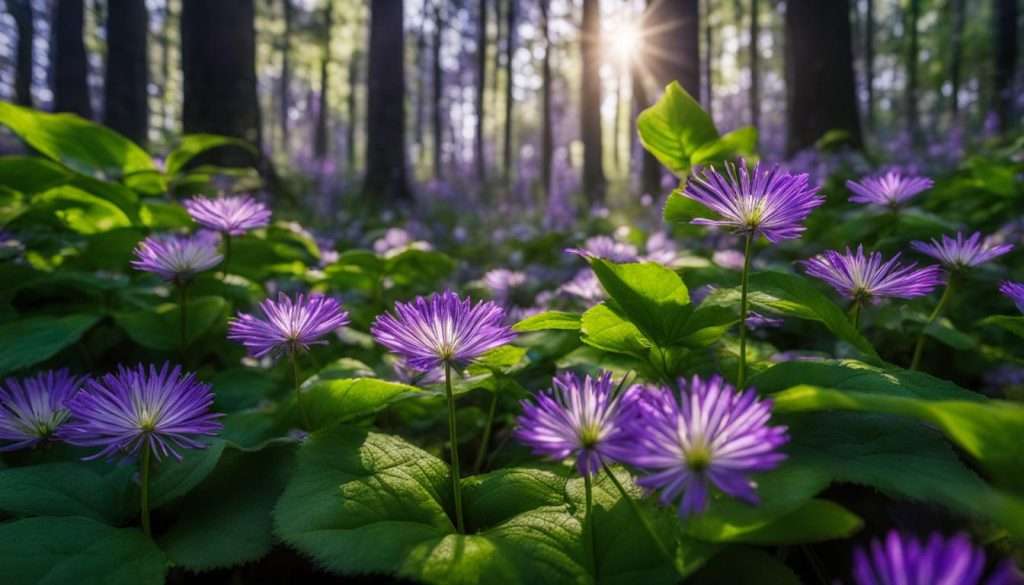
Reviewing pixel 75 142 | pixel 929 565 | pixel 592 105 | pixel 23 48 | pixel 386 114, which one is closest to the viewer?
pixel 929 565

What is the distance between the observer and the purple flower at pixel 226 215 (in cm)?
153

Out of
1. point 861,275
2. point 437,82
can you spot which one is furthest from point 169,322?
point 437,82

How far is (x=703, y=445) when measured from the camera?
63 cm

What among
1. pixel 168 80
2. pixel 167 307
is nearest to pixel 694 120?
pixel 167 307

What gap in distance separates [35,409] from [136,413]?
37 centimetres

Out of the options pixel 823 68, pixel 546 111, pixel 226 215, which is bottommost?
pixel 226 215

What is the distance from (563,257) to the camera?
4688mm

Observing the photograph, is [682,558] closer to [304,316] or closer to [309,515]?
[309,515]

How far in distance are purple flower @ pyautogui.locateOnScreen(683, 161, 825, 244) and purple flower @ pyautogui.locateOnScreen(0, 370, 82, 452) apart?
41.0 inches

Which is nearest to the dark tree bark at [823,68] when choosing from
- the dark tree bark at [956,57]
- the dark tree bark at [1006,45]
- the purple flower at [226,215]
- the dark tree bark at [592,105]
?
the dark tree bark at [592,105]

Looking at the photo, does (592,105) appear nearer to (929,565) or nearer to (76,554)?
(76,554)

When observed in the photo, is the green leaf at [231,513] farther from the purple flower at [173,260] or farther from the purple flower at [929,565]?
the purple flower at [929,565]

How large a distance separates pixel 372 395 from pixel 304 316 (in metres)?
0.17

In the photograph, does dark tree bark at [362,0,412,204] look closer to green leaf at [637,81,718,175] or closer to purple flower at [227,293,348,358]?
green leaf at [637,81,718,175]
